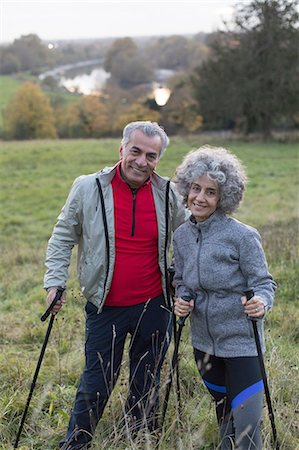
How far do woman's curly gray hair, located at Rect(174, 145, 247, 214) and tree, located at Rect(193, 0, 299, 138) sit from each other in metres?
26.9

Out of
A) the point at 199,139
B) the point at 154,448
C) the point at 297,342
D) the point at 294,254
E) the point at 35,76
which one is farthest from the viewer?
the point at 35,76

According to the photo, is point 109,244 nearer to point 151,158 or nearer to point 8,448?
point 151,158

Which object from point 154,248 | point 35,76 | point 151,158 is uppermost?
point 35,76

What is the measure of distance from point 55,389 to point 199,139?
25650mm

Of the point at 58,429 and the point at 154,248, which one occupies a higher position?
the point at 154,248

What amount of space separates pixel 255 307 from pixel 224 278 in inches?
9.6

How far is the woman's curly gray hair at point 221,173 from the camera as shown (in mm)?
2980

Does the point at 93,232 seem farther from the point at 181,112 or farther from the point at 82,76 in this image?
the point at 82,76

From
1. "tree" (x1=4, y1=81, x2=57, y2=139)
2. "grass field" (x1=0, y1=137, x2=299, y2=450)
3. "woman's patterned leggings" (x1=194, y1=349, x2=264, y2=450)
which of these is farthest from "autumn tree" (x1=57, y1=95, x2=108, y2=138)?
"woman's patterned leggings" (x1=194, y1=349, x2=264, y2=450)

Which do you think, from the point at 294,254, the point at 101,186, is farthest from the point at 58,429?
the point at 294,254

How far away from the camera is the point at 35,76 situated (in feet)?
178

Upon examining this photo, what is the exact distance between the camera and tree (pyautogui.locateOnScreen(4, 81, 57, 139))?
4103cm

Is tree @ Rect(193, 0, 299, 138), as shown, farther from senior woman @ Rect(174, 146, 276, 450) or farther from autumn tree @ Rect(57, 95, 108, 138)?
senior woman @ Rect(174, 146, 276, 450)

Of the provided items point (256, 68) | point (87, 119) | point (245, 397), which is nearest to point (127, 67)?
point (87, 119)
